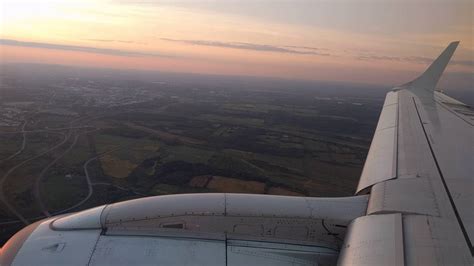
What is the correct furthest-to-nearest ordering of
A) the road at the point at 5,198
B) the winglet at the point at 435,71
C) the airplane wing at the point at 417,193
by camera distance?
the road at the point at 5,198, the winglet at the point at 435,71, the airplane wing at the point at 417,193

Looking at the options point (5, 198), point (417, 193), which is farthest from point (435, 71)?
point (5, 198)

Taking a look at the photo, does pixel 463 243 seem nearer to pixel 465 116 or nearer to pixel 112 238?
pixel 112 238

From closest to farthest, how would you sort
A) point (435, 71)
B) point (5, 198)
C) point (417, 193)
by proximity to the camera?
point (417, 193) → point (435, 71) → point (5, 198)

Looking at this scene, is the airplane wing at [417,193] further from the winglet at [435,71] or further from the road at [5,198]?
the road at [5,198]

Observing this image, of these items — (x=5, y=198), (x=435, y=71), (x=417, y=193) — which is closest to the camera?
(x=417, y=193)

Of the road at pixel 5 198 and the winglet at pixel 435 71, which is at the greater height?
the winglet at pixel 435 71

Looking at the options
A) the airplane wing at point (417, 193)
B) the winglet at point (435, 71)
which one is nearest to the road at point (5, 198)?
the airplane wing at point (417, 193)

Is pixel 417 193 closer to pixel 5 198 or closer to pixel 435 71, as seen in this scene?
pixel 435 71
